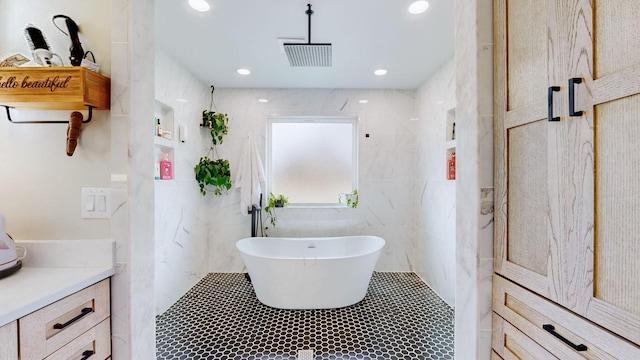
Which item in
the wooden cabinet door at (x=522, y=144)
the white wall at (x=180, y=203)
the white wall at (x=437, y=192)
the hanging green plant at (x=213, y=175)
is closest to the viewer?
the wooden cabinet door at (x=522, y=144)

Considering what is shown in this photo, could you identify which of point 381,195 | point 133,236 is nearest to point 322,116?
point 381,195

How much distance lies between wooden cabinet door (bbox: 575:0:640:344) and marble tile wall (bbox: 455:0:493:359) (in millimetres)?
329

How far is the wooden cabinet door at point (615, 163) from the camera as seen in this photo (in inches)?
24.3

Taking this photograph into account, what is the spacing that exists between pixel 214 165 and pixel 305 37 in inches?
74.1

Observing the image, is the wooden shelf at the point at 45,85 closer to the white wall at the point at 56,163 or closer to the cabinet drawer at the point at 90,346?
the white wall at the point at 56,163

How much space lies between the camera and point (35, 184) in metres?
1.12

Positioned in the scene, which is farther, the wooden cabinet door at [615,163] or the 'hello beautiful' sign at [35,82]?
the 'hello beautiful' sign at [35,82]

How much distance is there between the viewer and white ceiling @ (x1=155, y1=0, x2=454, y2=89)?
193cm

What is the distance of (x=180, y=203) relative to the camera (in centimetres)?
288

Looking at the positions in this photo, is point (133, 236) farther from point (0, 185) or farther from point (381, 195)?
point (381, 195)

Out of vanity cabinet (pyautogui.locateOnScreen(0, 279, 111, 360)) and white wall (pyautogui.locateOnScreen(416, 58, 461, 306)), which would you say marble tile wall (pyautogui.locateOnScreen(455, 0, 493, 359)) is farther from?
white wall (pyautogui.locateOnScreen(416, 58, 461, 306))

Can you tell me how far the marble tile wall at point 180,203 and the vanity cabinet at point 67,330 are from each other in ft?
4.96

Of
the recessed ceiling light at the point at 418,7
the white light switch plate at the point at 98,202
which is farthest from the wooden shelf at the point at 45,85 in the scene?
the recessed ceiling light at the point at 418,7

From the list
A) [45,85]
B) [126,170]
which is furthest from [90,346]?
[45,85]
